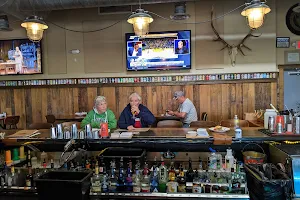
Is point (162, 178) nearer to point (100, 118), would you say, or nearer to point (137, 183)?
point (137, 183)

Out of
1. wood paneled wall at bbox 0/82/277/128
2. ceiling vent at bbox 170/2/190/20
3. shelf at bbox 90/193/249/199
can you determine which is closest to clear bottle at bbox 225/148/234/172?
shelf at bbox 90/193/249/199

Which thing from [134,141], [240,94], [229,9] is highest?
[229,9]

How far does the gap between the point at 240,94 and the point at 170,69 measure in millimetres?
1819

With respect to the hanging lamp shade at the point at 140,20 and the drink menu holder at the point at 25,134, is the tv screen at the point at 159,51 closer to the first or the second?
the hanging lamp shade at the point at 140,20

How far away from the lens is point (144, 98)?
257 inches

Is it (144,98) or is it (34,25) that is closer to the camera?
(34,25)

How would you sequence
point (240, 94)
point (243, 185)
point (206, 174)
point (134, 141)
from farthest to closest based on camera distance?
point (240, 94) < point (134, 141) < point (206, 174) < point (243, 185)

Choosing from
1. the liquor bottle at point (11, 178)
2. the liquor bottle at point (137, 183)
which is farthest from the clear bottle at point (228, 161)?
the liquor bottle at point (11, 178)

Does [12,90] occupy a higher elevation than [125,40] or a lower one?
lower

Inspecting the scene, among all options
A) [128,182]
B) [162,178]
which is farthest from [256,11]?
[128,182]

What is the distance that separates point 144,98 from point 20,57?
3.49 meters

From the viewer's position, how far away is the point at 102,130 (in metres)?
2.88

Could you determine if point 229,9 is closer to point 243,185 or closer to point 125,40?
point 125,40

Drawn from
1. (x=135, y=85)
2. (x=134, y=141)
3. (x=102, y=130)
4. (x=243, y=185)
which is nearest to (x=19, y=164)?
(x=102, y=130)
